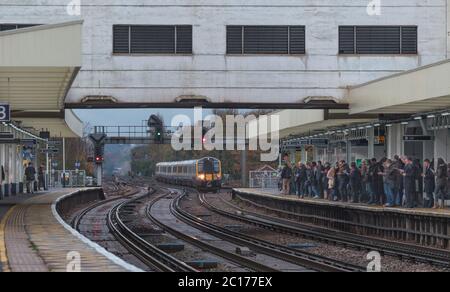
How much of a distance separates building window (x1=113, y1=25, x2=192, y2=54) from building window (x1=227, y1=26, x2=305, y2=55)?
1.56m

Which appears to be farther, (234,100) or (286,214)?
(286,214)

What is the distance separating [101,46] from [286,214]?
11415 millimetres

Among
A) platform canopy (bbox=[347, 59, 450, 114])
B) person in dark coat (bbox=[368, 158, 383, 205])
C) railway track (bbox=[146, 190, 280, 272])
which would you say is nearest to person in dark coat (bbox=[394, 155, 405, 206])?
person in dark coat (bbox=[368, 158, 383, 205])

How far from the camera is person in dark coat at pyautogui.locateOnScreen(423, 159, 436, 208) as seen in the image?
26.3 metres

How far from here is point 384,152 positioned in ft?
125

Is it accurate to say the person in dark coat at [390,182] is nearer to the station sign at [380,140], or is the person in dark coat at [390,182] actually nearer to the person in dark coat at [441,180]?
the person in dark coat at [441,180]

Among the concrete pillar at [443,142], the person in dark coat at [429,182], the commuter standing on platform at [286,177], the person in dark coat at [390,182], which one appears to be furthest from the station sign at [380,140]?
the person in dark coat at [429,182]

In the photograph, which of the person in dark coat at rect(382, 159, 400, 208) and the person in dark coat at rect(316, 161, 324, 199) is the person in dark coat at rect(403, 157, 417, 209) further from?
the person in dark coat at rect(316, 161, 324, 199)

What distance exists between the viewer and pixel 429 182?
87.3 ft

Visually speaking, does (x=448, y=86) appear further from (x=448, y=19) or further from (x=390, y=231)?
(x=448, y=19)

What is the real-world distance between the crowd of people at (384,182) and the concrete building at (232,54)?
3.22 metres

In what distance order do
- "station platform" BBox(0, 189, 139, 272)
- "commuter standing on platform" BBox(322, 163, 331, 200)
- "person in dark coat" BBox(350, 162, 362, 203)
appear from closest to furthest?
"station platform" BBox(0, 189, 139, 272), "person in dark coat" BBox(350, 162, 362, 203), "commuter standing on platform" BBox(322, 163, 331, 200)
